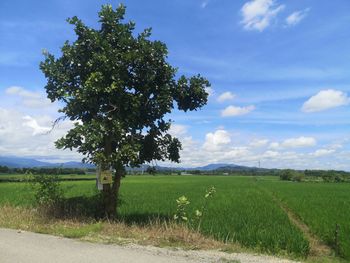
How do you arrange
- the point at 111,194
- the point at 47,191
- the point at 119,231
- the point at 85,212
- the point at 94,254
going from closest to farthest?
the point at 94,254 < the point at 119,231 < the point at 111,194 < the point at 85,212 < the point at 47,191

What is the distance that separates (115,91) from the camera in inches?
514

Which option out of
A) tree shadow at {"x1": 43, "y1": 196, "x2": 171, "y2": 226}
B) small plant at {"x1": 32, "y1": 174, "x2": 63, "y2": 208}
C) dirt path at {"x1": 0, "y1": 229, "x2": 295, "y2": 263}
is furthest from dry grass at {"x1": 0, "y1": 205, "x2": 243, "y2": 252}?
small plant at {"x1": 32, "y1": 174, "x2": 63, "y2": 208}

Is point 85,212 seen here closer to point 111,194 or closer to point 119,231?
point 111,194

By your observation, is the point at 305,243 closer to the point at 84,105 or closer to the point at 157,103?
the point at 157,103

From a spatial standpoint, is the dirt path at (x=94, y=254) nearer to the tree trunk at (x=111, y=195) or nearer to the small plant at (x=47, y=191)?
the tree trunk at (x=111, y=195)

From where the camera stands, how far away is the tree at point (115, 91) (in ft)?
Answer: 41.7

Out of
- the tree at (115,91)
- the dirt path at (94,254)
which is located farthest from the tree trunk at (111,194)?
the dirt path at (94,254)

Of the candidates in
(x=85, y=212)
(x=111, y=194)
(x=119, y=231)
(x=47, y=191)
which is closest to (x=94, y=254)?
(x=119, y=231)

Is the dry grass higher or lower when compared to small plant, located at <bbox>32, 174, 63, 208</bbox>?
lower

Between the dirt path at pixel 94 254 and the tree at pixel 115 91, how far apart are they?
3.09 m

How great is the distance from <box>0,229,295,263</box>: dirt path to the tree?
309cm

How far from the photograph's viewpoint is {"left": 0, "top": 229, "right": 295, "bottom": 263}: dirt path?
8.54m

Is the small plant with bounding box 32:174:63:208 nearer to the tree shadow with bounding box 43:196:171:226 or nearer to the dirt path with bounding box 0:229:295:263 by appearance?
the tree shadow with bounding box 43:196:171:226

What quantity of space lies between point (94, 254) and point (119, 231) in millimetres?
2767
